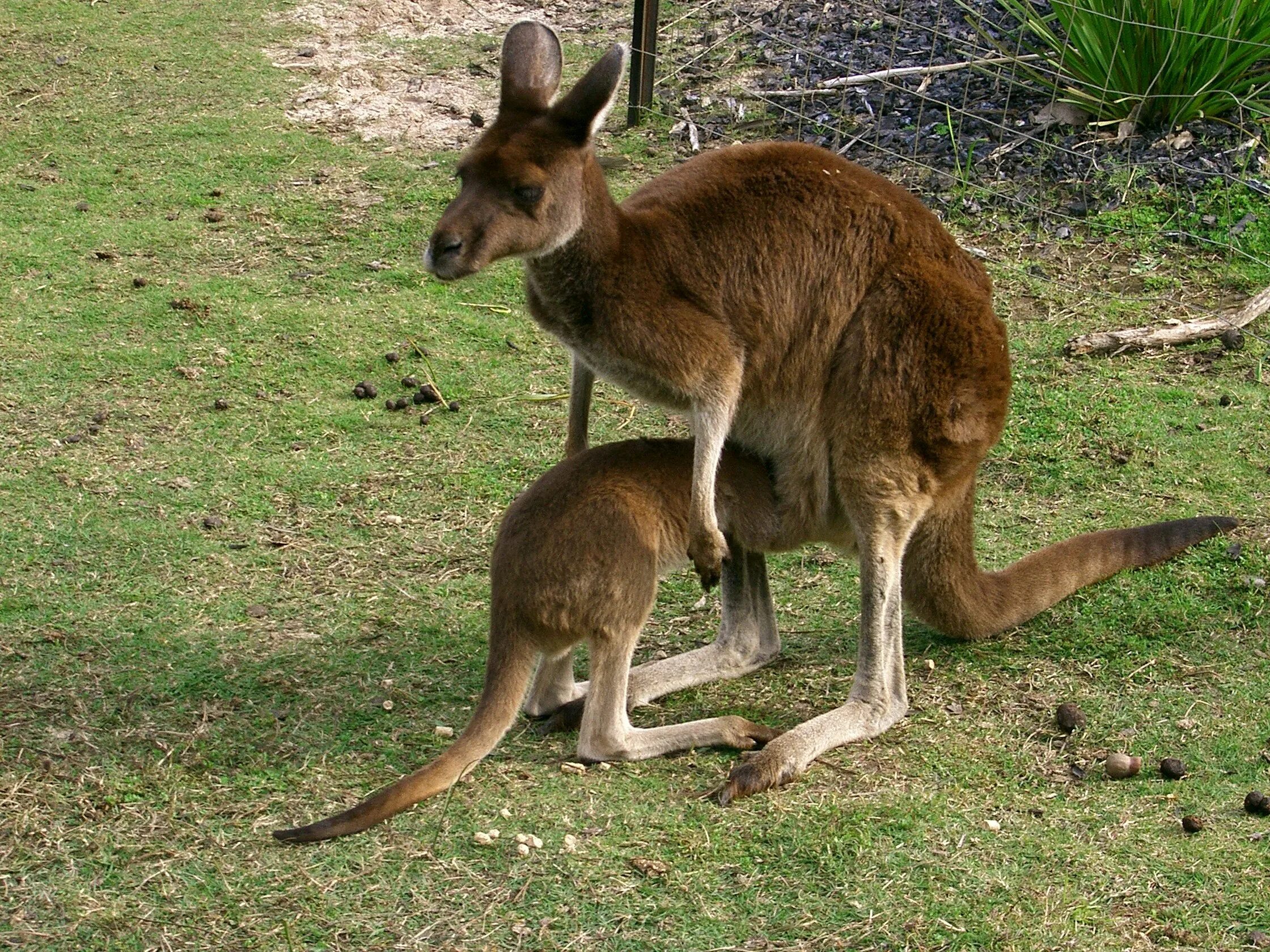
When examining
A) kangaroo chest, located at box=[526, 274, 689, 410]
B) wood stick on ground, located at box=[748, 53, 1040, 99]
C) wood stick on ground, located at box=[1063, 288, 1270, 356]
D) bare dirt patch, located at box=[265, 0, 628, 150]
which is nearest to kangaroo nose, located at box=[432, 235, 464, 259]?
kangaroo chest, located at box=[526, 274, 689, 410]

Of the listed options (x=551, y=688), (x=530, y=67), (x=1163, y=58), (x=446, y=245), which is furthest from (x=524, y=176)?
(x=1163, y=58)

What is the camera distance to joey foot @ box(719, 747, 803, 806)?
3586 mm

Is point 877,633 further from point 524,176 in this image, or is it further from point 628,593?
point 524,176

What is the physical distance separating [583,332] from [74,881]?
6.03 ft

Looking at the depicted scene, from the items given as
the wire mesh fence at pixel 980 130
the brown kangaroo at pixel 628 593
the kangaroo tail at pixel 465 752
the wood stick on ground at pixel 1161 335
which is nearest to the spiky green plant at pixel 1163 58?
the wire mesh fence at pixel 980 130

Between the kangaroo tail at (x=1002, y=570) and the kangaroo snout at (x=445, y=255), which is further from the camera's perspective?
the kangaroo tail at (x=1002, y=570)

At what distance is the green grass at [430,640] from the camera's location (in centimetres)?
318

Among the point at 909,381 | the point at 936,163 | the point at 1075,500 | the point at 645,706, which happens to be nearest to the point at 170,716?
the point at 645,706

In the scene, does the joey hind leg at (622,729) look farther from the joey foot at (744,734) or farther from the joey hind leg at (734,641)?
the joey hind leg at (734,641)

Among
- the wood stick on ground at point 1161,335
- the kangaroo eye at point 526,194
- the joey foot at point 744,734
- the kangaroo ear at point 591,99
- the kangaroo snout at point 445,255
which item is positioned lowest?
the joey foot at point 744,734

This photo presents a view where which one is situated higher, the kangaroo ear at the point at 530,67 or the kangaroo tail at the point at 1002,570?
the kangaroo ear at the point at 530,67

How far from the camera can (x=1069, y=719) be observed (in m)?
3.92

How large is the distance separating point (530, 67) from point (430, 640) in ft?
5.59

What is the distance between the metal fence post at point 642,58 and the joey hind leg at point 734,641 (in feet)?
13.5
